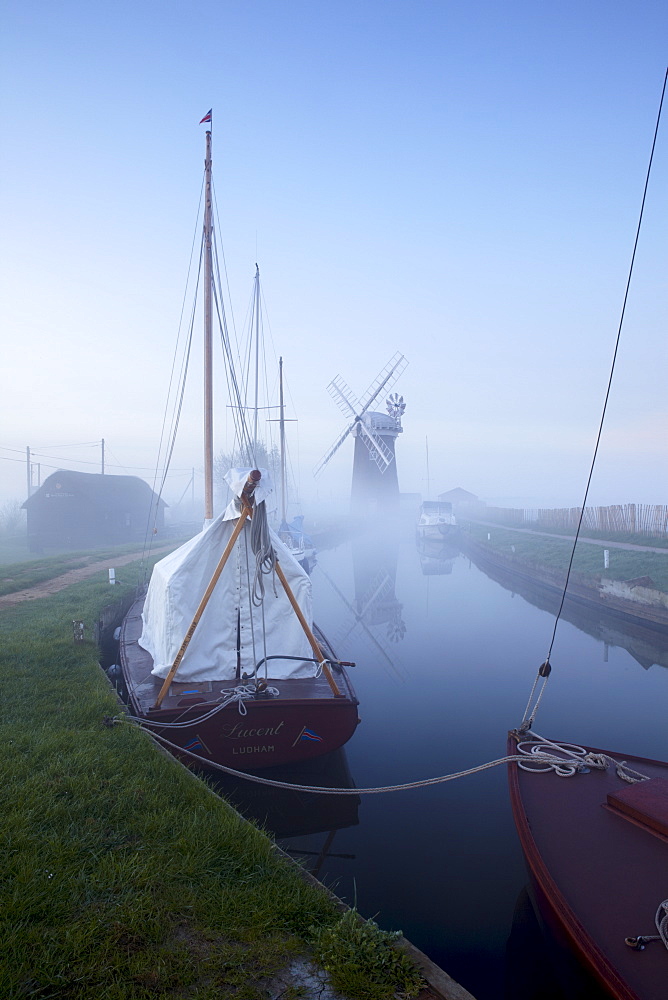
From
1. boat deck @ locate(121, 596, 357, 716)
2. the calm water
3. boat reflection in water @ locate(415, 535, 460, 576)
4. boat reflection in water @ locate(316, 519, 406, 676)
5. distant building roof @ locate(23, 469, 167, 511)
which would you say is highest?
distant building roof @ locate(23, 469, 167, 511)

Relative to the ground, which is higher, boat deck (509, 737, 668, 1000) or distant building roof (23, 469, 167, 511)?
distant building roof (23, 469, 167, 511)

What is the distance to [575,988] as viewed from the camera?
158 inches

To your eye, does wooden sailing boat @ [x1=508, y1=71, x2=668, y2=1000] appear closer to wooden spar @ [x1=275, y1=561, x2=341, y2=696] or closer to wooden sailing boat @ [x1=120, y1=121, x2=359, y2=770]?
wooden sailing boat @ [x1=120, y1=121, x2=359, y2=770]

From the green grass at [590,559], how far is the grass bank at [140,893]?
14694 mm

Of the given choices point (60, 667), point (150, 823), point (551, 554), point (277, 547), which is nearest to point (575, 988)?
point (150, 823)

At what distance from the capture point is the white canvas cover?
6.88 metres

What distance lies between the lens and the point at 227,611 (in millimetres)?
7141

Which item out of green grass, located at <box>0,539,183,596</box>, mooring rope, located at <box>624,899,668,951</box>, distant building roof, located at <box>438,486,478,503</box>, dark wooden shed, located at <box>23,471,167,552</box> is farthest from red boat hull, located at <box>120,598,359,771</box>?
distant building roof, located at <box>438,486,478,503</box>

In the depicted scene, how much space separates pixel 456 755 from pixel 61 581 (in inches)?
491

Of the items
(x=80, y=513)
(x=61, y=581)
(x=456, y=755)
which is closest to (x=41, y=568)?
(x=61, y=581)

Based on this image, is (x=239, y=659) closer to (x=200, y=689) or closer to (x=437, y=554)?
(x=200, y=689)

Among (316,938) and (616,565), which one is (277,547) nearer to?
(316,938)

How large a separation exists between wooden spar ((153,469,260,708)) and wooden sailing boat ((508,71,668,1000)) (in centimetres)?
370

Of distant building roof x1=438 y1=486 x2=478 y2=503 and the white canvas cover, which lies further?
distant building roof x1=438 y1=486 x2=478 y2=503
